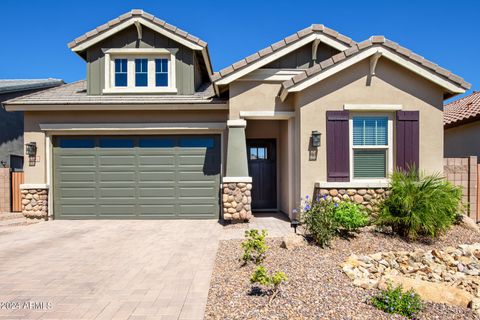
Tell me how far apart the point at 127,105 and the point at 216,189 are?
147 inches

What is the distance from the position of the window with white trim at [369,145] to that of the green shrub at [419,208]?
2.87ft

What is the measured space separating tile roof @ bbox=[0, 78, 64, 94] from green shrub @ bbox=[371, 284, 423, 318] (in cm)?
1560

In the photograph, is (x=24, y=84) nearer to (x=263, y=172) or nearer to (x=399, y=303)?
(x=263, y=172)

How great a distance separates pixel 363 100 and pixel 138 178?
6.94 meters

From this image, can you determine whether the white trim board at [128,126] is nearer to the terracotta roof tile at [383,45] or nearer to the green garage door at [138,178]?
the green garage door at [138,178]

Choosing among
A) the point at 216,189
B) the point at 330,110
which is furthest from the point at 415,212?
the point at 216,189

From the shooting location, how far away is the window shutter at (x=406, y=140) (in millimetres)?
7051

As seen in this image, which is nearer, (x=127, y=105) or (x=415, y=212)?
(x=415, y=212)

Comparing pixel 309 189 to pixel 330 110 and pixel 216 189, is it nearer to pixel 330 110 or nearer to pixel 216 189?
pixel 330 110

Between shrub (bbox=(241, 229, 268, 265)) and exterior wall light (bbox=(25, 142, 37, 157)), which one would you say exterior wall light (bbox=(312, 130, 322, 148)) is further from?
exterior wall light (bbox=(25, 142, 37, 157))

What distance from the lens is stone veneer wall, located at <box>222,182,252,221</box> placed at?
7531 millimetres

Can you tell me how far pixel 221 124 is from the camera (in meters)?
8.49

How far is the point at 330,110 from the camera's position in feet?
23.5

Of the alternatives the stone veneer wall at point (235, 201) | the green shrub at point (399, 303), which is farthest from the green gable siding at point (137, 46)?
the green shrub at point (399, 303)
